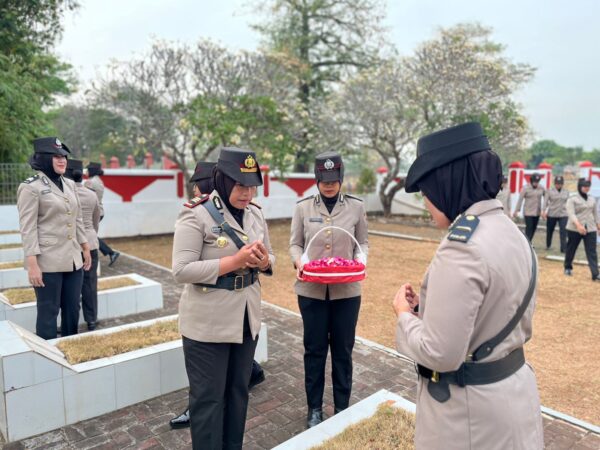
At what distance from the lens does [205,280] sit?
91.6 inches

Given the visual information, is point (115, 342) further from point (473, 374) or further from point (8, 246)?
point (8, 246)

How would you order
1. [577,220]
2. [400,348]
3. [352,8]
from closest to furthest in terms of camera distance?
1. [400,348]
2. [577,220]
3. [352,8]

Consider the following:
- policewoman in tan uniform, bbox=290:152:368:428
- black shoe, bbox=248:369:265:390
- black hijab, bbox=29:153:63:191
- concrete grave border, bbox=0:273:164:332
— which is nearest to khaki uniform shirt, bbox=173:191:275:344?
policewoman in tan uniform, bbox=290:152:368:428

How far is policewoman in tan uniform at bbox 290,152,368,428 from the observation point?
3.20 metres

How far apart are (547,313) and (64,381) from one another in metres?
5.70

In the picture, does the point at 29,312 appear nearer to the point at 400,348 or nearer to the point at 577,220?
the point at 400,348

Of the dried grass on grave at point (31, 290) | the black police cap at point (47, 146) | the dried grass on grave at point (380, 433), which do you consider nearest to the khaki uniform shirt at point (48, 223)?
the black police cap at point (47, 146)

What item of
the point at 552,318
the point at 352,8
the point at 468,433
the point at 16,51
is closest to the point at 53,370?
the point at 468,433

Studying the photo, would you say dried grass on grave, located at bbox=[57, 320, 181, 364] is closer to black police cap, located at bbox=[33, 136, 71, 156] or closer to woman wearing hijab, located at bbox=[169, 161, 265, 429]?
woman wearing hijab, located at bbox=[169, 161, 265, 429]

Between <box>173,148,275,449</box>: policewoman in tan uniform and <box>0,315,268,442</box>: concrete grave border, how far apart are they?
51.4 inches

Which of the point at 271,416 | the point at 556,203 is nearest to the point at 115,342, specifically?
the point at 271,416

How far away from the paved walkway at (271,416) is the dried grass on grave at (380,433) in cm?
56

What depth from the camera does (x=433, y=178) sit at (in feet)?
5.09

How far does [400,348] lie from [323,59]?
747 inches
